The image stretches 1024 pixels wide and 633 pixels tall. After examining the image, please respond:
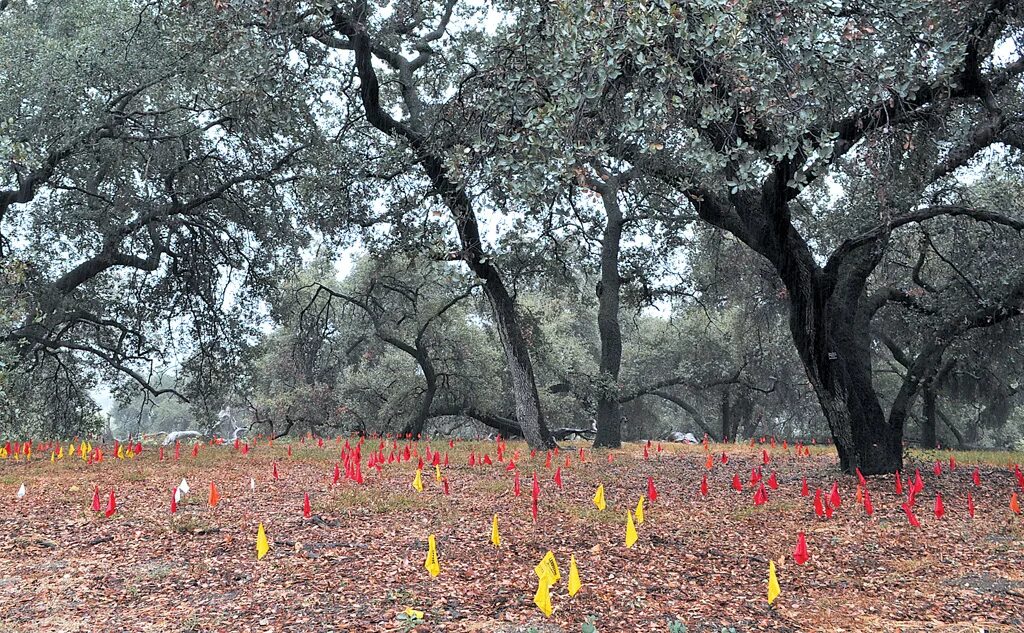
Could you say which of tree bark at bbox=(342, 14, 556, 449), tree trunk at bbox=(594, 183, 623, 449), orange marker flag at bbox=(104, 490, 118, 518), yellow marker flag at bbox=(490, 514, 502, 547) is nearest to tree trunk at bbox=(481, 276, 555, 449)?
tree bark at bbox=(342, 14, 556, 449)

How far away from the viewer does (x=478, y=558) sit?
594cm

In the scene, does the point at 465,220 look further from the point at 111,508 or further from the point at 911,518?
the point at 911,518

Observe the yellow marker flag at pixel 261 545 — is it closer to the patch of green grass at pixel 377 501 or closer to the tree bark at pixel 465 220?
the patch of green grass at pixel 377 501

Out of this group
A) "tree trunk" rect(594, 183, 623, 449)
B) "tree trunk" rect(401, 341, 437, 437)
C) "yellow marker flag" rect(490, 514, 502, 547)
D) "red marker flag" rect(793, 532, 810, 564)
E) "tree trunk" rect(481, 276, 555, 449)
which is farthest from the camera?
"tree trunk" rect(401, 341, 437, 437)

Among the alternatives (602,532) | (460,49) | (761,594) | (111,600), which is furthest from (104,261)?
(761,594)

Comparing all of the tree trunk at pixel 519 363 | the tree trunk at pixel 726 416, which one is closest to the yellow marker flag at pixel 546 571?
the tree trunk at pixel 519 363

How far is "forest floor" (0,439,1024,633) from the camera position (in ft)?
15.5

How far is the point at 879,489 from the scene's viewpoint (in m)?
9.19

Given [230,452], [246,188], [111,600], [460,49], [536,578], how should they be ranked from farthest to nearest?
1. [246,188]
2. [460,49]
3. [230,452]
4. [536,578]
5. [111,600]

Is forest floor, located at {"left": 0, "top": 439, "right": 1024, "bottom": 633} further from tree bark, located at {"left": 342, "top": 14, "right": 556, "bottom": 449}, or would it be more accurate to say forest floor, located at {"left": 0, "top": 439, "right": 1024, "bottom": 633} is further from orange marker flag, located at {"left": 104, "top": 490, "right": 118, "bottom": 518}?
tree bark, located at {"left": 342, "top": 14, "right": 556, "bottom": 449}

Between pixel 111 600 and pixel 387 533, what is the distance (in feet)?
7.74

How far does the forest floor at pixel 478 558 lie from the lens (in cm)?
473

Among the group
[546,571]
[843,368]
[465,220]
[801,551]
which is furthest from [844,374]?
[546,571]

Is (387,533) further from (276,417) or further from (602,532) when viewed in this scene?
(276,417)
